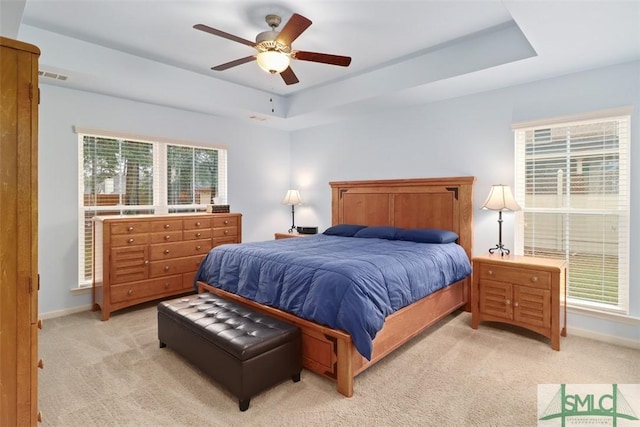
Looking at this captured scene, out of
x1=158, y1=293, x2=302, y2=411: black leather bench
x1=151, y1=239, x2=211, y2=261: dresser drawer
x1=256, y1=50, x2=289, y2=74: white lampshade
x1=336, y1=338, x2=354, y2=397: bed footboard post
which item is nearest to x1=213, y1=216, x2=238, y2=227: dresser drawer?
x1=151, y1=239, x2=211, y2=261: dresser drawer

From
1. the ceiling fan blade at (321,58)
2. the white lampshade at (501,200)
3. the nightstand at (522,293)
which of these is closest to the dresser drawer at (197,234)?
the ceiling fan blade at (321,58)

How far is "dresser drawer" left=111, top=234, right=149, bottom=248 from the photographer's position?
374cm

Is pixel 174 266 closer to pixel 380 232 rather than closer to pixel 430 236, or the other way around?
pixel 380 232

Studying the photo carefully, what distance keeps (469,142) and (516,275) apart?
166cm

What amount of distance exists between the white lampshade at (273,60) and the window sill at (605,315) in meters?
3.50

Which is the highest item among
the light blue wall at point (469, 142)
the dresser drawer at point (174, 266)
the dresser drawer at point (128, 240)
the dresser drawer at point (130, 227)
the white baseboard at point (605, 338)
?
the light blue wall at point (469, 142)

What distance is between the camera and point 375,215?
188 inches

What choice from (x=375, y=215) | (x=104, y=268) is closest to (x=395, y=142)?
(x=375, y=215)

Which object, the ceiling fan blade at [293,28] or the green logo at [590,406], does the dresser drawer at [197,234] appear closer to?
the ceiling fan blade at [293,28]

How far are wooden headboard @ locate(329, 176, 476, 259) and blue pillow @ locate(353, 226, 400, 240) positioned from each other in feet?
1.04

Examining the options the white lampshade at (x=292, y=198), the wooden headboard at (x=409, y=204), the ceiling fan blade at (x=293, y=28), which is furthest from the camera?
the white lampshade at (x=292, y=198)

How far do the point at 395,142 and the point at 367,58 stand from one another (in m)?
1.35

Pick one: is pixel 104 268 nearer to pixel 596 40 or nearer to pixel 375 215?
pixel 375 215

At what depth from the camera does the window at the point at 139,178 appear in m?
4.03
